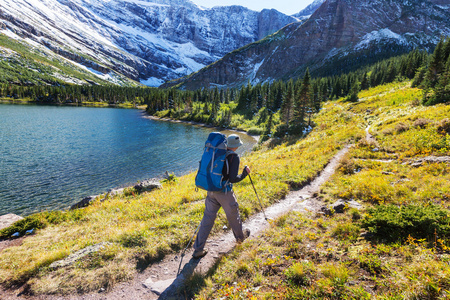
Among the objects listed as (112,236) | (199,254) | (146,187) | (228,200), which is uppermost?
(228,200)

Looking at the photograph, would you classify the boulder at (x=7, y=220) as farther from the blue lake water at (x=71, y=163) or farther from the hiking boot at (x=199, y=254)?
the hiking boot at (x=199, y=254)

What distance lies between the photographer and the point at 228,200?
5.87 meters

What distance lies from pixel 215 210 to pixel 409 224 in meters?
5.18

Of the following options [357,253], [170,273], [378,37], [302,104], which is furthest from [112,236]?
[378,37]

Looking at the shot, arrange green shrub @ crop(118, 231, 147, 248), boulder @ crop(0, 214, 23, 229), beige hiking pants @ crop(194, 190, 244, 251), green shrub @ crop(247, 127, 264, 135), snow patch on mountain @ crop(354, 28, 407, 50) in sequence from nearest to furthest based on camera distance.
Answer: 1. beige hiking pants @ crop(194, 190, 244, 251)
2. green shrub @ crop(118, 231, 147, 248)
3. boulder @ crop(0, 214, 23, 229)
4. green shrub @ crop(247, 127, 264, 135)
5. snow patch on mountain @ crop(354, 28, 407, 50)

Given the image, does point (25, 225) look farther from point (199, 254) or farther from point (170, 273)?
point (199, 254)

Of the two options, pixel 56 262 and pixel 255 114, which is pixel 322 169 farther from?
pixel 255 114

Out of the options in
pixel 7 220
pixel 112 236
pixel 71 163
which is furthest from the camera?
pixel 71 163

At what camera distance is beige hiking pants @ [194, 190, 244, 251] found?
19.2 feet

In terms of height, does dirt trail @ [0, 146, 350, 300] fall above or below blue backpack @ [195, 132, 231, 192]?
below

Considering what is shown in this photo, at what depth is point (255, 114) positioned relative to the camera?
88.2 meters

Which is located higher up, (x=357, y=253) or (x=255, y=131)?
(x=357, y=253)

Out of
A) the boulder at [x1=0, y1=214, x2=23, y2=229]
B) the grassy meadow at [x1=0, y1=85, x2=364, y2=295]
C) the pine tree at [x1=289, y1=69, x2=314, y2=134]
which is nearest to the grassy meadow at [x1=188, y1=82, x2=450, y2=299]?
the grassy meadow at [x1=0, y1=85, x2=364, y2=295]

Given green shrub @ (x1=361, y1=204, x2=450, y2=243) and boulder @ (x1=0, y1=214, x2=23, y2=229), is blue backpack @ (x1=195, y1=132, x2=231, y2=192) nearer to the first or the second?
green shrub @ (x1=361, y1=204, x2=450, y2=243)
